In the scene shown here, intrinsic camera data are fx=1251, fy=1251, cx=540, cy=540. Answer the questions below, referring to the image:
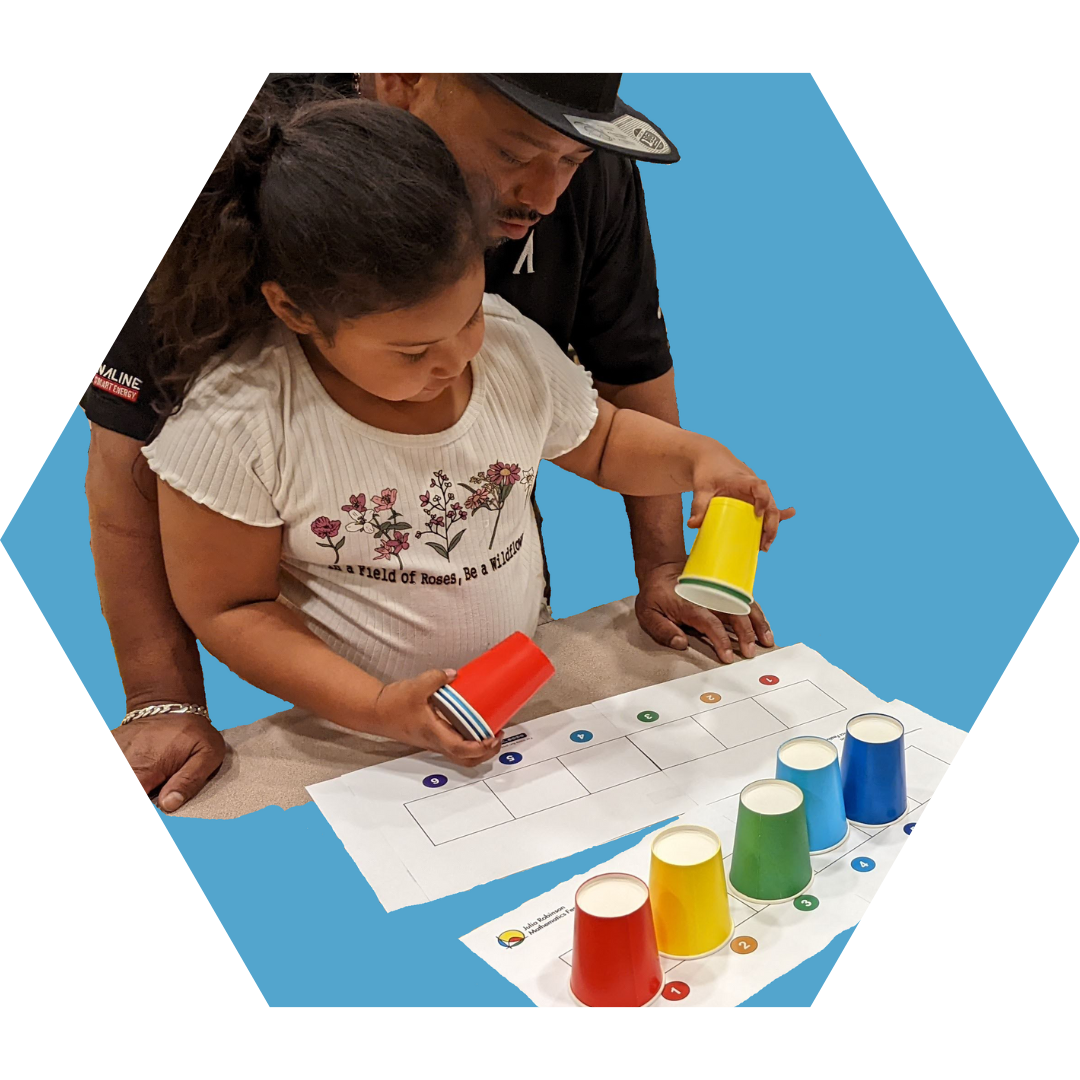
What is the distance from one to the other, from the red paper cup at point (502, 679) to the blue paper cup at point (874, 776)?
0.72 ft

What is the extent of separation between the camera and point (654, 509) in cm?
116

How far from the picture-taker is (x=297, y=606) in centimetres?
97

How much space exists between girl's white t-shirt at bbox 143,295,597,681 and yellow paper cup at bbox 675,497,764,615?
0.58ft

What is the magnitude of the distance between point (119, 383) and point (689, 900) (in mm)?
544

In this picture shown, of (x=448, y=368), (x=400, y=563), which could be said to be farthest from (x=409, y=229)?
(x=400, y=563)

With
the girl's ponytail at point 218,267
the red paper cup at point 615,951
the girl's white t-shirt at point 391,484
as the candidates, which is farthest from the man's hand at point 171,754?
the red paper cup at point 615,951

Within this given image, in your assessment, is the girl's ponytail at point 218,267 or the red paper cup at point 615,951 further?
the girl's ponytail at point 218,267

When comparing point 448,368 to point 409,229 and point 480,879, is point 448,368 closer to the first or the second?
point 409,229

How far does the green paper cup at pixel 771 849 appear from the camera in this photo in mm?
778

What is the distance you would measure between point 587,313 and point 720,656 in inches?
13.1

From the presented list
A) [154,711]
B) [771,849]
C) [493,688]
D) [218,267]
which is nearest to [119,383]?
[218,267]

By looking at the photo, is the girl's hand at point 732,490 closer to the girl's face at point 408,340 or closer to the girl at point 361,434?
the girl at point 361,434

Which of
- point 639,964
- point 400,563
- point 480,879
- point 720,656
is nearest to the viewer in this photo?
point 639,964

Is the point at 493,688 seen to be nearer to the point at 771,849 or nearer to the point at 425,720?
the point at 425,720
